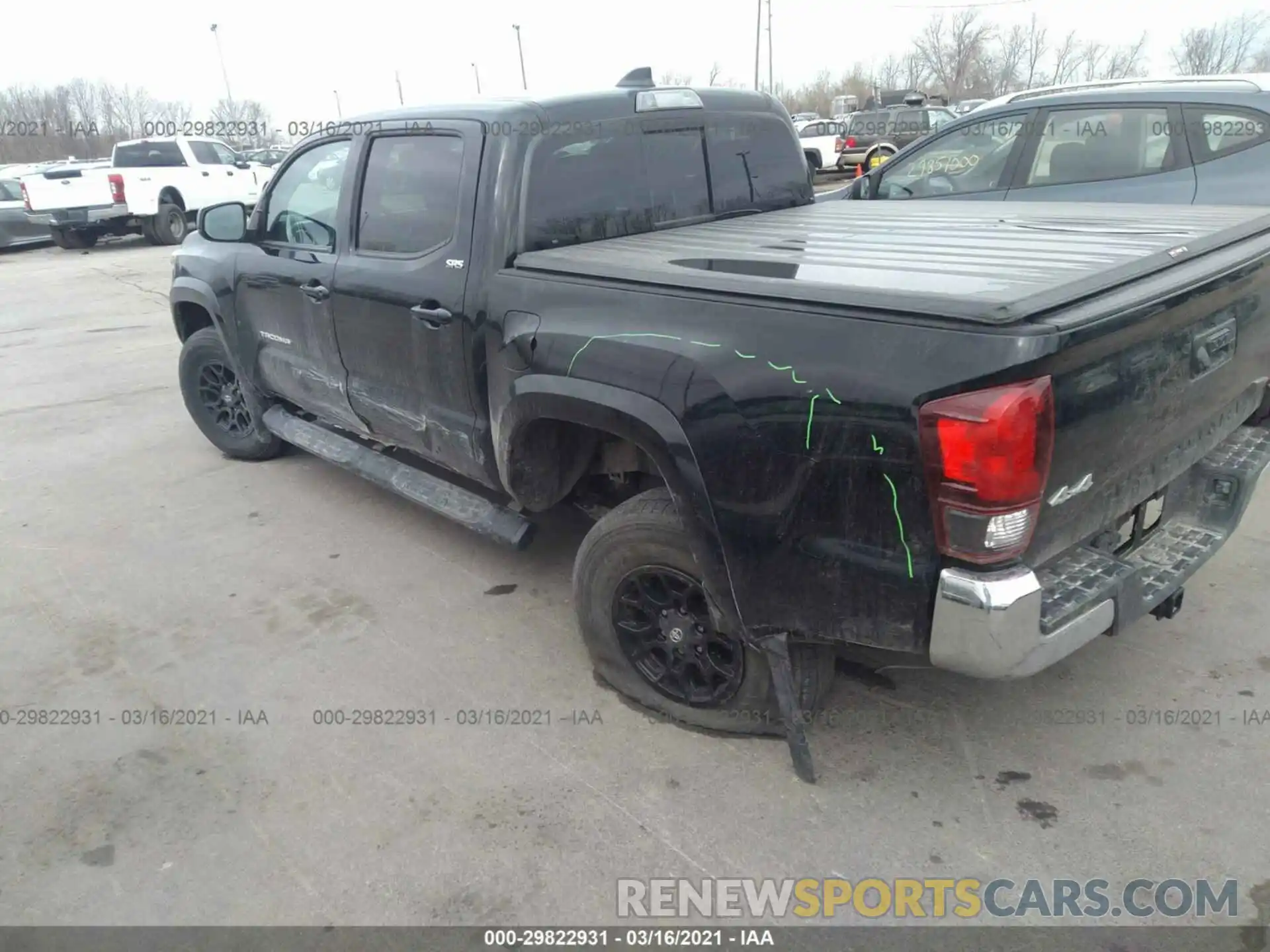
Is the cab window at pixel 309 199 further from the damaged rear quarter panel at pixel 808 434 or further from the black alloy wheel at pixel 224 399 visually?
the damaged rear quarter panel at pixel 808 434

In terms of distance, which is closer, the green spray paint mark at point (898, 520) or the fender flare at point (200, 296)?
the green spray paint mark at point (898, 520)

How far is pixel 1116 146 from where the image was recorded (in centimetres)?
545

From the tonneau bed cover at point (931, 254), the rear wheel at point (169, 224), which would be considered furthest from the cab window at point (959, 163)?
the rear wheel at point (169, 224)

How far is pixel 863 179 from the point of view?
6691 mm

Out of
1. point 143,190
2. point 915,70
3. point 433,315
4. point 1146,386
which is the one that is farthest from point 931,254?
point 915,70

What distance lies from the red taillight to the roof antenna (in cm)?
231

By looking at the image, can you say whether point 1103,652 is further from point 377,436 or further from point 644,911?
point 377,436

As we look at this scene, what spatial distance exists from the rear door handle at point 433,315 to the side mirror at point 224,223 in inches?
67.9

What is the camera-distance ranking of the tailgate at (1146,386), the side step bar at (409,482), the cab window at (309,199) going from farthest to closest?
1. the cab window at (309,199)
2. the side step bar at (409,482)
3. the tailgate at (1146,386)

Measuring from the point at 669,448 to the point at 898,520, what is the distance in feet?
2.12

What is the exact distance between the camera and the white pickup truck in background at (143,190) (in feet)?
54.1

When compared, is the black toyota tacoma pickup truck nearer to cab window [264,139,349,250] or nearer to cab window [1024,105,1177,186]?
cab window [264,139,349,250]

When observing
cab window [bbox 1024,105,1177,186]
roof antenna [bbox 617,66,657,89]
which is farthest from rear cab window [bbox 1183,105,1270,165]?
roof antenna [bbox 617,66,657,89]

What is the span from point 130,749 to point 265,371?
7.64ft
